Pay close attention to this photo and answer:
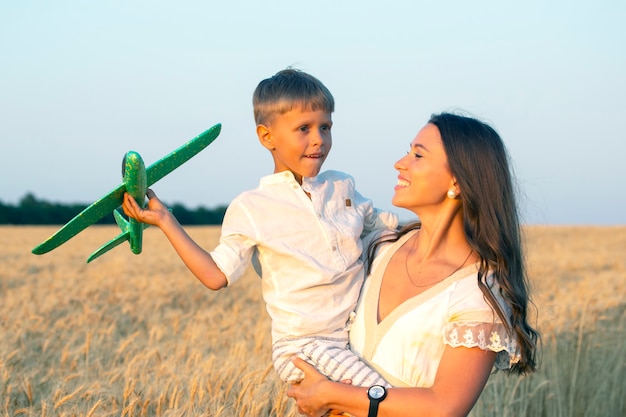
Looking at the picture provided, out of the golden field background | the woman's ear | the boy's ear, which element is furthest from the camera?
the golden field background

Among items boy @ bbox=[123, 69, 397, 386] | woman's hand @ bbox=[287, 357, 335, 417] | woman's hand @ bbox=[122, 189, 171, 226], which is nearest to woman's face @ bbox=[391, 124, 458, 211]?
boy @ bbox=[123, 69, 397, 386]

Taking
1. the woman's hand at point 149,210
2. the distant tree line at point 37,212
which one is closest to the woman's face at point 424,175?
the woman's hand at point 149,210

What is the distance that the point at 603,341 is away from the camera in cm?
669

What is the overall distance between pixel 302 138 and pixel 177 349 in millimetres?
2638

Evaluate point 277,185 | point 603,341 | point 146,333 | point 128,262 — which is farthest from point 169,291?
point 277,185

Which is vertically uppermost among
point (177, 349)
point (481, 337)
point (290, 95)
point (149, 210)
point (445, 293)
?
point (290, 95)

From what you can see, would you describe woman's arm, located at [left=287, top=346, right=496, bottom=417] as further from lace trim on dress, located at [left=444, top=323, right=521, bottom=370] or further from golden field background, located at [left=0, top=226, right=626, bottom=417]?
golden field background, located at [left=0, top=226, right=626, bottom=417]

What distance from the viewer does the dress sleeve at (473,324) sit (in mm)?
2729

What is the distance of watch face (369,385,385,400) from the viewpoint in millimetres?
2686

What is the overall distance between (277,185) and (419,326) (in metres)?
0.79

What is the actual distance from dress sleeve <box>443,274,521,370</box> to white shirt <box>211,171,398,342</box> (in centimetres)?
45

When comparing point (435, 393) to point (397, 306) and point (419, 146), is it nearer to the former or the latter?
point (397, 306)

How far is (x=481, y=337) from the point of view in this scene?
108 inches

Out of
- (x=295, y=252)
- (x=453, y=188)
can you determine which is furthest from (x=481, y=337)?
(x=295, y=252)
